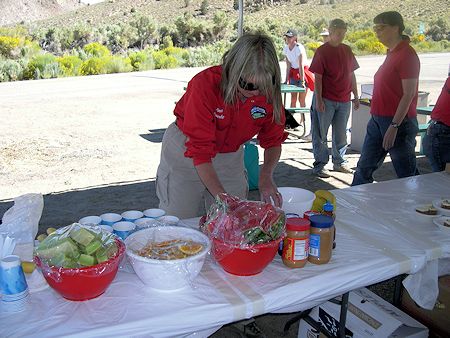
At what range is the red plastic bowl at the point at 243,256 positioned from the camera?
1418mm

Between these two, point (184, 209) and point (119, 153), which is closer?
point (184, 209)

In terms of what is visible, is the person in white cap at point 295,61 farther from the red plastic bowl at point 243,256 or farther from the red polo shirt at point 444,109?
the red plastic bowl at point 243,256

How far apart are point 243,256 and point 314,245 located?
265 mm

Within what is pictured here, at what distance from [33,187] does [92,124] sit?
9.27 ft

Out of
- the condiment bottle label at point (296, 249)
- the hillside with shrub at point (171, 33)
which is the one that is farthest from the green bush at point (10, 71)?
the condiment bottle label at point (296, 249)

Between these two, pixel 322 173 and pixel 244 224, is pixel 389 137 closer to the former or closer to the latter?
pixel 322 173

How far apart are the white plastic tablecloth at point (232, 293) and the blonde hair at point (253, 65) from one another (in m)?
0.58

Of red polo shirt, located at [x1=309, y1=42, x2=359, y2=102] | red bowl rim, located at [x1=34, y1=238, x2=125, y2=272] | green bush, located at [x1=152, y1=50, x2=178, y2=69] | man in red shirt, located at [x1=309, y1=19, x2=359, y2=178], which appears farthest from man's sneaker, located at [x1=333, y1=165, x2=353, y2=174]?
green bush, located at [x1=152, y1=50, x2=178, y2=69]

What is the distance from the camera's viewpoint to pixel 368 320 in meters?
1.90

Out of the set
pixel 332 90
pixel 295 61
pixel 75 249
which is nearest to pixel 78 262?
pixel 75 249

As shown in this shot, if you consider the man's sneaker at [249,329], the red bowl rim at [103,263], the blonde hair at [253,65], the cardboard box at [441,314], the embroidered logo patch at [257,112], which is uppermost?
the blonde hair at [253,65]

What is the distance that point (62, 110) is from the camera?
8.23m

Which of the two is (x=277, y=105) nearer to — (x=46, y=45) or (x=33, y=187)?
(x=33, y=187)

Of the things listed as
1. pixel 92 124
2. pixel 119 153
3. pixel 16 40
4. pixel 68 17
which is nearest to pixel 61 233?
pixel 119 153
